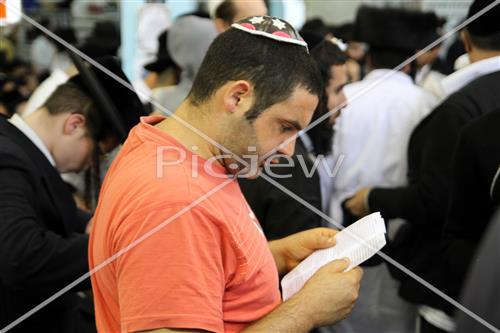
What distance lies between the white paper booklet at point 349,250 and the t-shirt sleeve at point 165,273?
335 mm

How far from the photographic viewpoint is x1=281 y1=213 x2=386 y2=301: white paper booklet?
1409 millimetres

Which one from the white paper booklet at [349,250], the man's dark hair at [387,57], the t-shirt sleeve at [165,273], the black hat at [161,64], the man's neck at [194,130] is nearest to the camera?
the t-shirt sleeve at [165,273]

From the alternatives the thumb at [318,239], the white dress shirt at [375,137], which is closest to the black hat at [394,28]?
the white dress shirt at [375,137]

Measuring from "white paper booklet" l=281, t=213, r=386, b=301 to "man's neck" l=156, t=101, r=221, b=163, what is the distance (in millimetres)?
346

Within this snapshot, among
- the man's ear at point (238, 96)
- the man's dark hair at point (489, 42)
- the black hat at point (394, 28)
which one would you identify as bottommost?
the black hat at point (394, 28)

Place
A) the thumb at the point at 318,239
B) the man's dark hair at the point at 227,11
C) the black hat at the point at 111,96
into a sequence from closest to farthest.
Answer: the thumb at the point at 318,239, the black hat at the point at 111,96, the man's dark hair at the point at 227,11

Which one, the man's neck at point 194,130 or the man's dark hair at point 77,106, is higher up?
the man's neck at point 194,130

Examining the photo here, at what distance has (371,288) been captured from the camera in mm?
2811

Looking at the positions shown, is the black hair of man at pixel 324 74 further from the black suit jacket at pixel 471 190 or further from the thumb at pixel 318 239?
the thumb at pixel 318 239

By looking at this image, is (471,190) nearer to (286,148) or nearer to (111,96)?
(286,148)

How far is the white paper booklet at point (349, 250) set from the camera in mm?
1409

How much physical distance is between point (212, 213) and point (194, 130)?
0.67 ft

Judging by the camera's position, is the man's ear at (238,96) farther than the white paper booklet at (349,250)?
No

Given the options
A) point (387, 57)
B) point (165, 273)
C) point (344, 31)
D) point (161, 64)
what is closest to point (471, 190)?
point (165, 273)
